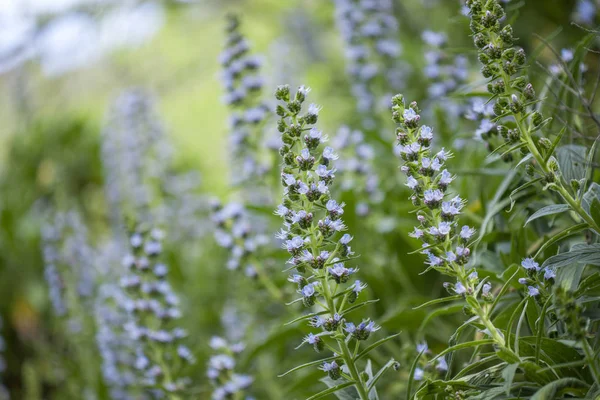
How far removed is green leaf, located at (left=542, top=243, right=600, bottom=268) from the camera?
51.2 inches

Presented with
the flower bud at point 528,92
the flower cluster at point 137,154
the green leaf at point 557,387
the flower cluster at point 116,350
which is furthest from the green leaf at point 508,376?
the flower cluster at point 137,154

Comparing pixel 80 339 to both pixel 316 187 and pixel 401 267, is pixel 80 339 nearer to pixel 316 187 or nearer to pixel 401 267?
pixel 401 267

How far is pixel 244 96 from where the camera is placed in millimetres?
2791

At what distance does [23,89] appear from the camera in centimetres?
621

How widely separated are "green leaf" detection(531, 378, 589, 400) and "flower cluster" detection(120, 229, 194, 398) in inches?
53.1

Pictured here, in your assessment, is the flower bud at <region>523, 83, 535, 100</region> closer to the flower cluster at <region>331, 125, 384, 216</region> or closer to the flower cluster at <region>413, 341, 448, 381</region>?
the flower cluster at <region>413, 341, 448, 381</region>

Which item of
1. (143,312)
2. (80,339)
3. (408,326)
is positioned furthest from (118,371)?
(408,326)

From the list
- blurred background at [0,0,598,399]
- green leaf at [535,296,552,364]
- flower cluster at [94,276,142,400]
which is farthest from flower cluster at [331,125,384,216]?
green leaf at [535,296,552,364]

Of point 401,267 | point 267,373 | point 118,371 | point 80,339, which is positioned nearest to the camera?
point 401,267

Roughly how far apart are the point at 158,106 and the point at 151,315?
446 cm

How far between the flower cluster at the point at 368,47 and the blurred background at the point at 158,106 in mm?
300

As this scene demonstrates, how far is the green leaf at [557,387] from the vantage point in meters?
1.16

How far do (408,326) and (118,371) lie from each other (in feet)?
5.58

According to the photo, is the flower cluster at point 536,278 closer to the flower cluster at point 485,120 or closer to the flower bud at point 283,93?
the flower cluster at point 485,120
